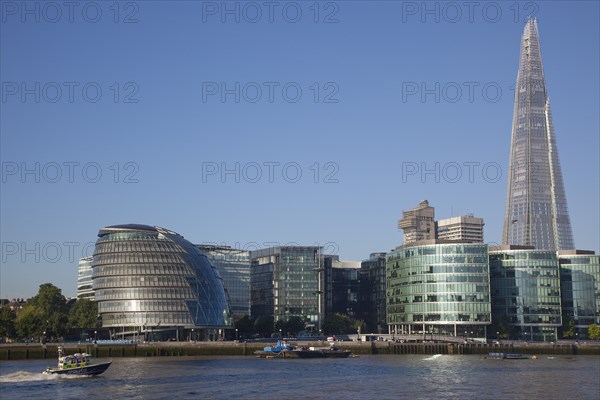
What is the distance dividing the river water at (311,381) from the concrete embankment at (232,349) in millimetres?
12386

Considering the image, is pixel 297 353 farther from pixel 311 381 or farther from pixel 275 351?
pixel 311 381

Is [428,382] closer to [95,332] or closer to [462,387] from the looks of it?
[462,387]

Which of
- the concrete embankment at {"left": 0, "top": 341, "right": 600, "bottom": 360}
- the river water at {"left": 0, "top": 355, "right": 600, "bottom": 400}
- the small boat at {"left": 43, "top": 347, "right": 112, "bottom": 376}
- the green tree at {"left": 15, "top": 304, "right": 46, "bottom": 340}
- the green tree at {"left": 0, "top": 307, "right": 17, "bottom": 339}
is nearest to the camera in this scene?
the river water at {"left": 0, "top": 355, "right": 600, "bottom": 400}

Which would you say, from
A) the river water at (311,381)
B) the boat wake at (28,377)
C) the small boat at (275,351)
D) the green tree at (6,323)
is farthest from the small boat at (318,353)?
the boat wake at (28,377)

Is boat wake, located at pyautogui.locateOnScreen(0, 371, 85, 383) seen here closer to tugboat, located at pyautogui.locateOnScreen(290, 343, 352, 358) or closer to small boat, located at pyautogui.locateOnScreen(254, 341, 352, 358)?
small boat, located at pyautogui.locateOnScreen(254, 341, 352, 358)

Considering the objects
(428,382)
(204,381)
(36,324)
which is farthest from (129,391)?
(36,324)

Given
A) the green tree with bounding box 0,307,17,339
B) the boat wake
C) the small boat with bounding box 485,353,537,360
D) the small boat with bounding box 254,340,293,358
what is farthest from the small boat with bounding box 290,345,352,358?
the boat wake

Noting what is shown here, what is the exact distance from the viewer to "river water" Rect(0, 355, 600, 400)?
89.1m

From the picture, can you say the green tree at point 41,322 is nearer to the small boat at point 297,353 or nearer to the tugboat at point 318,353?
the small boat at point 297,353

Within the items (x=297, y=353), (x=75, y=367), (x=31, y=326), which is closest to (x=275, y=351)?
(x=297, y=353)

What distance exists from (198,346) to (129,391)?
7947 centimetres

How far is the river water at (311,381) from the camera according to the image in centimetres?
8906

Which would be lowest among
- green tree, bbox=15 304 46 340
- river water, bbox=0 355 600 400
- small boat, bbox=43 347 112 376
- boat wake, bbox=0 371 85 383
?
river water, bbox=0 355 600 400

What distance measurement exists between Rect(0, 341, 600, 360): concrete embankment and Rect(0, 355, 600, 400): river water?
12.4 meters
